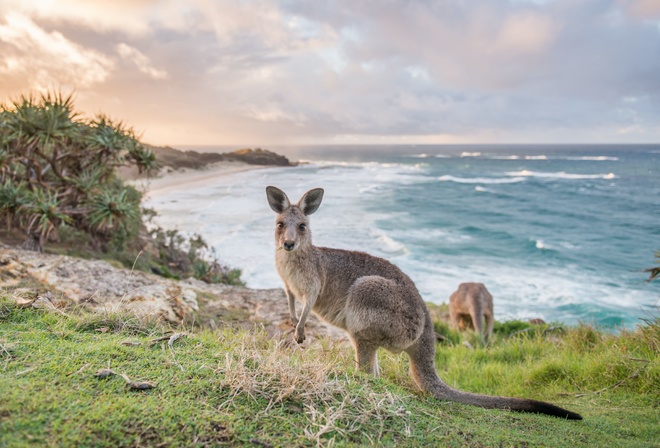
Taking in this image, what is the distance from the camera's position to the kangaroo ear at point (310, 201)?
14.5ft

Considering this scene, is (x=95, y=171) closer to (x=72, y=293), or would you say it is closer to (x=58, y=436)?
(x=72, y=293)

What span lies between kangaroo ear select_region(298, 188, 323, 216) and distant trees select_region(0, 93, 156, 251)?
740 centimetres

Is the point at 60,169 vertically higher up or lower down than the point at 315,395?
higher up

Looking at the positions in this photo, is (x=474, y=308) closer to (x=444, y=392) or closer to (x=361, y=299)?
(x=444, y=392)

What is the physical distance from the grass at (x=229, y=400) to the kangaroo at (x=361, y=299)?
20cm

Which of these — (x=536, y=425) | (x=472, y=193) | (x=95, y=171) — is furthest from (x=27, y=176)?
(x=472, y=193)

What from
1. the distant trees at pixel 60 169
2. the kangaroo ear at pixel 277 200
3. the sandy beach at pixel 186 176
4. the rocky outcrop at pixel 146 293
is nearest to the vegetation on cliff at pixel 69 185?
the distant trees at pixel 60 169

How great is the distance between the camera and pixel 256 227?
25594mm

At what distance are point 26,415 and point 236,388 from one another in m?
1.13

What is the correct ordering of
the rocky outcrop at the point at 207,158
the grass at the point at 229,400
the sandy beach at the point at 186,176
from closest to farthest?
the grass at the point at 229,400
the sandy beach at the point at 186,176
the rocky outcrop at the point at 207,158

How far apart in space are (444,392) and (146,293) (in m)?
4.20

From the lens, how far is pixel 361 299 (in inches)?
165

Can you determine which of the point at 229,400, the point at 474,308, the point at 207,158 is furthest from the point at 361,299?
the point at 207,158

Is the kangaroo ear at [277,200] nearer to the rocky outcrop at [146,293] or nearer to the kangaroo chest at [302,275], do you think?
the kangaroo chest at [302,275]
